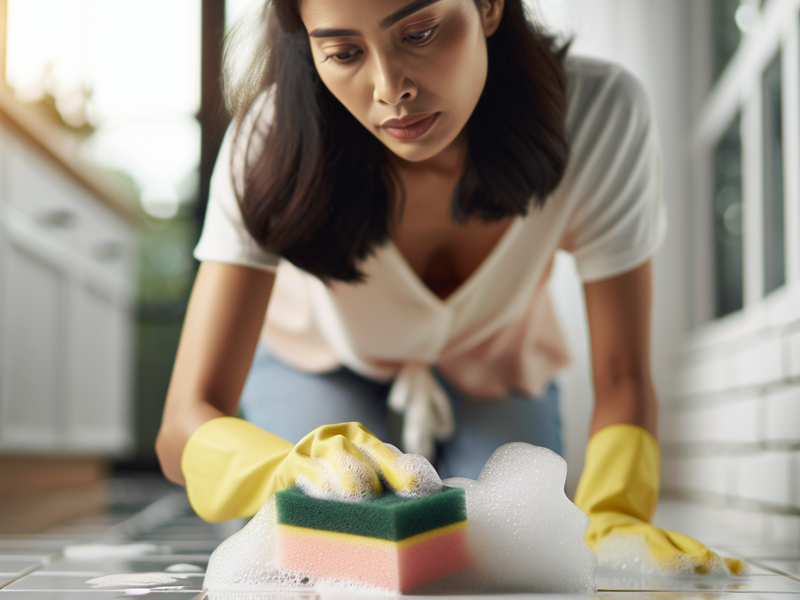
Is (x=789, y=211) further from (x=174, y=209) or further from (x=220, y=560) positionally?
(x=174, y=209)

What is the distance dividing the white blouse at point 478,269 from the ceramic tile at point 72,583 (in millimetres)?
341

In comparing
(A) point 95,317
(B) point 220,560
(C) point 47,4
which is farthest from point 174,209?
(B) point 220,560

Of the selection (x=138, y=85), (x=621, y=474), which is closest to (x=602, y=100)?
(x=621, y=474)

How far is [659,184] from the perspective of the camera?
0.97 meters

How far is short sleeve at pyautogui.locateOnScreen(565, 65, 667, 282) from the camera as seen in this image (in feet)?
3.04

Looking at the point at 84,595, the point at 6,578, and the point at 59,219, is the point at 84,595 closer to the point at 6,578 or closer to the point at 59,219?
the point at 6,578

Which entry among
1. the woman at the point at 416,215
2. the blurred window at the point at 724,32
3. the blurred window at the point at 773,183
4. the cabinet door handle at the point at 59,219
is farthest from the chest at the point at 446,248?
the cabinet door handle at the point at 59,219

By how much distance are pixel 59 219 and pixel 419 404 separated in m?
1.46

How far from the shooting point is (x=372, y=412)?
1.21 meters

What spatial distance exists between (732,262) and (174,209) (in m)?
1.91

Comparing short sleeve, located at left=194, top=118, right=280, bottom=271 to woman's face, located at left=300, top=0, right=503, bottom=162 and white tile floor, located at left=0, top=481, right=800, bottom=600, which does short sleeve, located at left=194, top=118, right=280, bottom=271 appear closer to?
woman's face, located at left=300, top=0, right=503, bottom=162

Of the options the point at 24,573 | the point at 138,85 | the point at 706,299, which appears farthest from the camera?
the point at 138,85

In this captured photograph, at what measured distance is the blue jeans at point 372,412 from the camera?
1.17 meters

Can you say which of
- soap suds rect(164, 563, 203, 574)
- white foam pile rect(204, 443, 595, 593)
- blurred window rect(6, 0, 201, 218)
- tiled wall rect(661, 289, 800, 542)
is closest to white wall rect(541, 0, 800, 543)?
tiled wall rect(661, 289, 800, 542)
